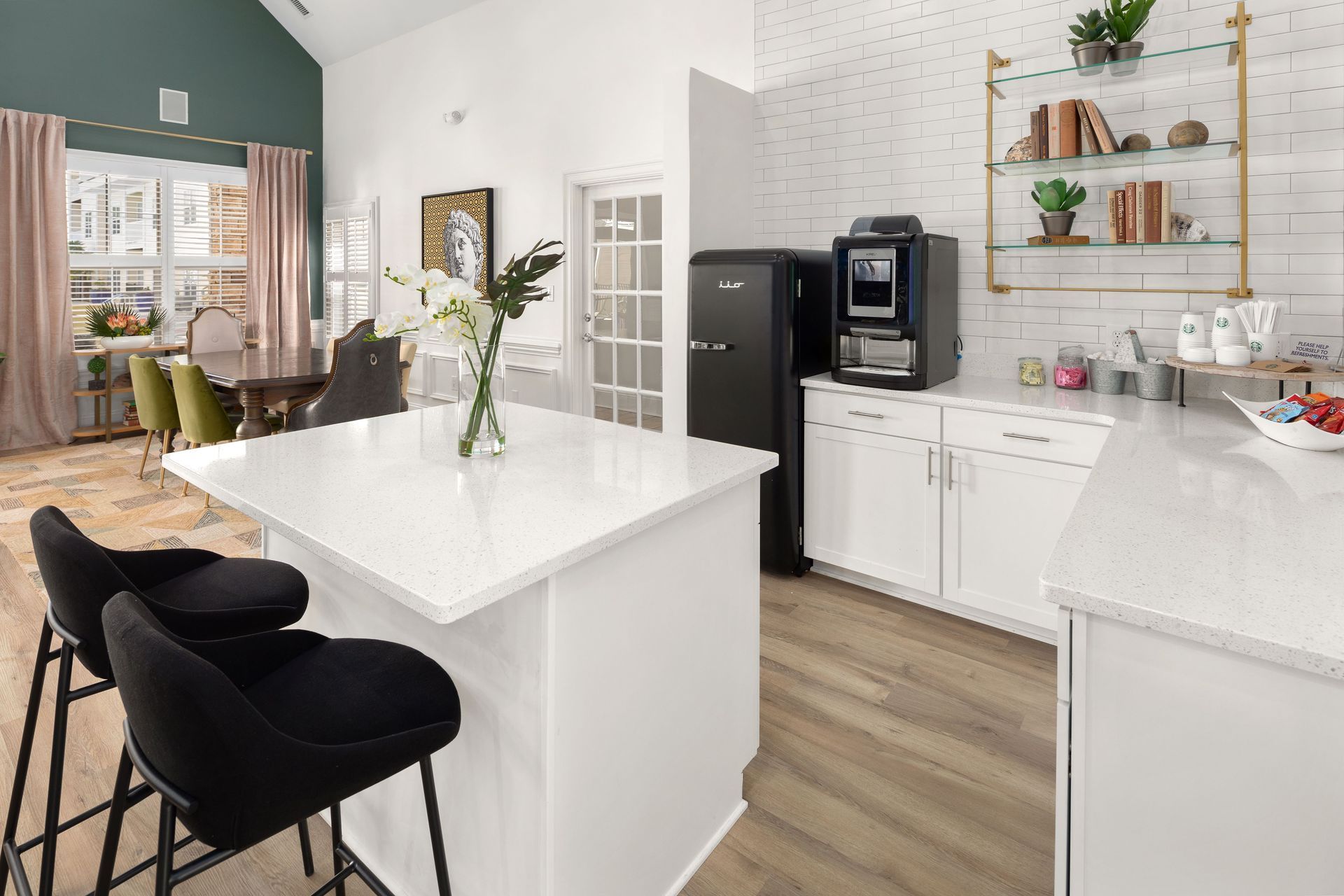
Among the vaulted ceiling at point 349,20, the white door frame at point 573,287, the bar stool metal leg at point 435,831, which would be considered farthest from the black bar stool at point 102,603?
the vaulted ceiling at point 349,20

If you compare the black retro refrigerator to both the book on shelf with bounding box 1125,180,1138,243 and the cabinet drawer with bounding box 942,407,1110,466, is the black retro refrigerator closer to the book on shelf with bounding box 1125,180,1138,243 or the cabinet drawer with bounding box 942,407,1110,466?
the cabinet drawer with bounding box 942,407,1110,466

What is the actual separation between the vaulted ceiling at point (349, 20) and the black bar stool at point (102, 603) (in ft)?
17.5

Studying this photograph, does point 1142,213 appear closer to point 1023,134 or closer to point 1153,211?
point 1153,211

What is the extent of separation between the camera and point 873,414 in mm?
3045

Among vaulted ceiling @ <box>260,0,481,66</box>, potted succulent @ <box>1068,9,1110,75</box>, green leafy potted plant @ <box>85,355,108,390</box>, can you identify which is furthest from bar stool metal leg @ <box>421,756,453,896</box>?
green leafy potted plant @ <box>85,355,108,390</box>

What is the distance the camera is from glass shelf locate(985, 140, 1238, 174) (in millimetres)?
2639

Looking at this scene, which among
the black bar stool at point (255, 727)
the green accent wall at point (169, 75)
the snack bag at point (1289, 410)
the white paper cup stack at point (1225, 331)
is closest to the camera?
the black bar stool at point (255, 727)

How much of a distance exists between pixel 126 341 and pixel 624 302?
4210mm

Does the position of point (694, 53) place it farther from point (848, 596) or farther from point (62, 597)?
point (62, 597)

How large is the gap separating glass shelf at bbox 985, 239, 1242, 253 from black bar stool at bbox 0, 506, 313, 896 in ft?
9.32

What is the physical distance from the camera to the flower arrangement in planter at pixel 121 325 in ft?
19.5

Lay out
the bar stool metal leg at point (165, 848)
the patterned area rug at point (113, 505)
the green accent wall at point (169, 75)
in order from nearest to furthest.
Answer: the bar stool metal leg at point (165, 848) → the patterned area rug at point (113, 505) → the green accent wall at point (169, 75)

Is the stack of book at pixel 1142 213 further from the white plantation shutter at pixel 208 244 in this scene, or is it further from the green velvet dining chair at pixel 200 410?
the white plantation shutter at pixel 208 244

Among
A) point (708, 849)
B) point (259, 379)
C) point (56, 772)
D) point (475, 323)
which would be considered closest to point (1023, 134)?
point (475, 323)
